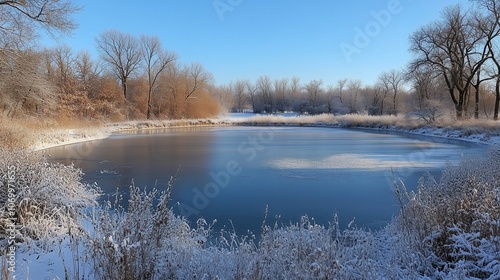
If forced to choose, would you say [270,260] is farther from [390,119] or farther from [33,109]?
[390,119]

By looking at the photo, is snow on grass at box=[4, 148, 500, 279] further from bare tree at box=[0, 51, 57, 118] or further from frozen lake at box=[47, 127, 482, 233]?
bare tree at box=[0, 51, 57, 118]

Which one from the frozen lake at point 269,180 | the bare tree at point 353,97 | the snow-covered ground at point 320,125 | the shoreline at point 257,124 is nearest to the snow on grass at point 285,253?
the frozen lake at point 269,180

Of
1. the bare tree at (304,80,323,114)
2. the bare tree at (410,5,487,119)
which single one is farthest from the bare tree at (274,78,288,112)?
the bare tree at (410,5,487,119)

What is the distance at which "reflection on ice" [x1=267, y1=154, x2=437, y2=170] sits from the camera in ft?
34.0

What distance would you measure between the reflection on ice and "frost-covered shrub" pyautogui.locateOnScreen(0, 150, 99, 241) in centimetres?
612

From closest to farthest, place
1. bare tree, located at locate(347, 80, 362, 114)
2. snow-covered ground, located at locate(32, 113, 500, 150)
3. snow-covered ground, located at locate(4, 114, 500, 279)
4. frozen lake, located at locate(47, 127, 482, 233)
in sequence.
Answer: snow-covered ground, located at locate(4, 114, 500, 279)
frozen lake, located at locate(47, 127, 482, 233)
snow-covered ground, located at locate(32, 113, 500, 150)
bare tree, located at locate(347, 80, 362, 114)

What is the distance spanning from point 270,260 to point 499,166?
18.9 feet

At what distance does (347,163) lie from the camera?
36.4 feet

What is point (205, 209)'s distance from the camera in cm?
601

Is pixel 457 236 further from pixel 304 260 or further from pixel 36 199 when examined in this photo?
pixel 36 199

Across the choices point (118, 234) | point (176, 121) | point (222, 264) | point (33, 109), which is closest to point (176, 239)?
point (222, 264)

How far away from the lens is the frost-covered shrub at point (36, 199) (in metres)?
4.19

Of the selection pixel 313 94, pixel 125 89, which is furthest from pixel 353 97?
pixel 125 89

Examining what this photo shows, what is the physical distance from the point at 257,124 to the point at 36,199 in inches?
1530
